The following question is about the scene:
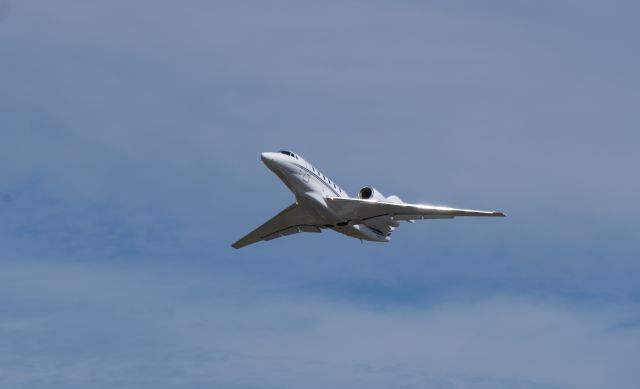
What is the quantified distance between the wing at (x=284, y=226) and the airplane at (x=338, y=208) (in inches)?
3.9

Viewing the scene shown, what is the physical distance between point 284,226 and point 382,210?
9928 mm

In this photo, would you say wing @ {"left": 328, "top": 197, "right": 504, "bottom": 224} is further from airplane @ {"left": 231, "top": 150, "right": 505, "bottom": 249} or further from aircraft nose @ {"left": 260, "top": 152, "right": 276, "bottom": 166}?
aircraft nose @ {"left": 260, "top": 152, "right": 276, "bottom": 166}

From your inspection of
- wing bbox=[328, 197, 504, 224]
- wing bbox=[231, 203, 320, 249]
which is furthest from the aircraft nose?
wing bbox=[231, 203, 320, 249]

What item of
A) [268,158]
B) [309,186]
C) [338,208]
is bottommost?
[338,208]

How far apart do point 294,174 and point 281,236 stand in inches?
491

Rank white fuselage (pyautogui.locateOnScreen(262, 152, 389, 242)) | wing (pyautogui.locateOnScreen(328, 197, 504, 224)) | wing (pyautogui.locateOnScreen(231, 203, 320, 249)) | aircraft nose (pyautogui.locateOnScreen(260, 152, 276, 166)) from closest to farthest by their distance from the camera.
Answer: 1. aircraft nose (pyautogui.locateOnScreen(260, 152, 276, 166))
2. white fuselage (pyautogui.locateOnScreen(262, 152, 389, 242))
3. wing (pyautogui.locateOnScreen(328, 197, 504, 224))
4. wing (pyautogui.locateOnScreen(231, 203, 320, 249))

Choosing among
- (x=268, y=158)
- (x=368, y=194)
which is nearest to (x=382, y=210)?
(x=368, y=194)

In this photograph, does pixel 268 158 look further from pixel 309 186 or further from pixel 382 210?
pixel 382 210

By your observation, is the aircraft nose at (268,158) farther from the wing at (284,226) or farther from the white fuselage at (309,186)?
the wing at (284,226)

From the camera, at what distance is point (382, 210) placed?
7269 centimetres

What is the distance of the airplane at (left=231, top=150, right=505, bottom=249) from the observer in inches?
2726

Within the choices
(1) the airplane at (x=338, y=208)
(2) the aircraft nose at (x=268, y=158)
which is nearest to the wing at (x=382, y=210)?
(1) the airplane at (x=338, y=208)

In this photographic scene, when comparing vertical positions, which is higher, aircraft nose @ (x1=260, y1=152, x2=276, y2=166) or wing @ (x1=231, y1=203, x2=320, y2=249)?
aircraft nose @ (x1=260, y1=152, x2=276, y2=166)

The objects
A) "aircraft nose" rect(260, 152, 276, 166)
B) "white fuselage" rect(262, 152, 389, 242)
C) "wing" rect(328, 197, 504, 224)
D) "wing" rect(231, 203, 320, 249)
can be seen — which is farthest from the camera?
"wing" rect(231, 203, 320, 249)
